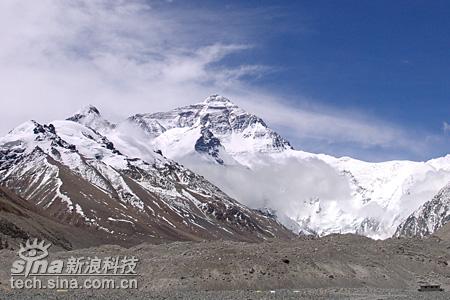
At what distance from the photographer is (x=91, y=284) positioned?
195ft

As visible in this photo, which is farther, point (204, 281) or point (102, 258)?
point (102, 258)

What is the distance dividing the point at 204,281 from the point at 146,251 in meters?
14.6

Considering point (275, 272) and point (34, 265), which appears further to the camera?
point (275, 272)

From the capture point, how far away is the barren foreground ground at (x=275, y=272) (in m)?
59.2

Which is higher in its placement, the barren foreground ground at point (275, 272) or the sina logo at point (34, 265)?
the barren foreground ground at point (275, 272)

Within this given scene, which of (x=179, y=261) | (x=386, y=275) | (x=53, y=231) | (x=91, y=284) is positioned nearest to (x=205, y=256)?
(x=179, y=261)

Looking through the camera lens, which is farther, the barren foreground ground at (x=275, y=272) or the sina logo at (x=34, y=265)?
the sina logo at (x=34, y=265)

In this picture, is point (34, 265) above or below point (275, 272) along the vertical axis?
below

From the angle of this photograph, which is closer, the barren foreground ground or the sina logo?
the barren foreground ground

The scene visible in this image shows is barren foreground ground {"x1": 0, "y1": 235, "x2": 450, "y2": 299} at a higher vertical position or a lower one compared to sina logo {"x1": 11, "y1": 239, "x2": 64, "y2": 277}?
higher

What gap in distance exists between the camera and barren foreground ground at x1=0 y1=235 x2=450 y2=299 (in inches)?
2329

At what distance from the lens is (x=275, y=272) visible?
6594cm

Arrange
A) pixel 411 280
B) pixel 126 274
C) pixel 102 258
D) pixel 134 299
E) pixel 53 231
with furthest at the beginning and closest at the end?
1. pixel 53 231
2. pixel 411 280
3. pixel 102 258
4. pixel 126 274
5. pixel 134 299

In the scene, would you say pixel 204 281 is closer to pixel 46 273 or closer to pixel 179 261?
pixel 179 261
